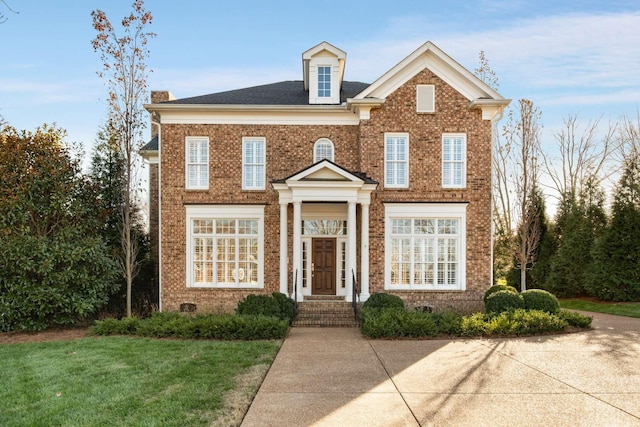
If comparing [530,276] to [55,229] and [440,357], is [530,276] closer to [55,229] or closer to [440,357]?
[440,357]

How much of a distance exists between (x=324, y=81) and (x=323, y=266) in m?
6.60

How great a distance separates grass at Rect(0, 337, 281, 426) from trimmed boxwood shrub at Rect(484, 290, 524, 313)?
6708 millimetres

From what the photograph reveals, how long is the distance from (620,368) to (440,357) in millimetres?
3198

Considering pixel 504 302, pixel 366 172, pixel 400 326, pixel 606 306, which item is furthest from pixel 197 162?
pixel 606 306

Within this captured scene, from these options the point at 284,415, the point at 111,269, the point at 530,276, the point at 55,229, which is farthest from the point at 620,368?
the point at 530,276

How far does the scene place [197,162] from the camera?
18156 millimetres

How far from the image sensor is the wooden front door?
59.7 ft

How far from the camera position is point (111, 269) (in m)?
16.3

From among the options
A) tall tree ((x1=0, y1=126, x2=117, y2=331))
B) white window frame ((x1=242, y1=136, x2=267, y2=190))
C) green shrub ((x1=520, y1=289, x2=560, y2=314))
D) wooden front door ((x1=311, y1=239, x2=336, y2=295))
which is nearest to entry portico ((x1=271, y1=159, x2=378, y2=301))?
wooden front door ((x1=311, y1=239, x2=336, y2=295))

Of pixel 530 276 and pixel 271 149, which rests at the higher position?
pixel 271 149

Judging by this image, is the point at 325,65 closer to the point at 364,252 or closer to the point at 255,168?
the point at 255,168

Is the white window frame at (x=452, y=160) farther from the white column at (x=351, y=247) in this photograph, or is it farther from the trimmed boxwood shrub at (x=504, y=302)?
the trimmed boxwood shrub at (x=504, y=302)

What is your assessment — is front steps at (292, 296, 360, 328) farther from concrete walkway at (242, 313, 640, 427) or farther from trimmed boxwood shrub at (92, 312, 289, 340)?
concrete walkway at (242, 313, 640, 427)

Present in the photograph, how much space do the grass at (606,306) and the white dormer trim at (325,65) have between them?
12.6 m
